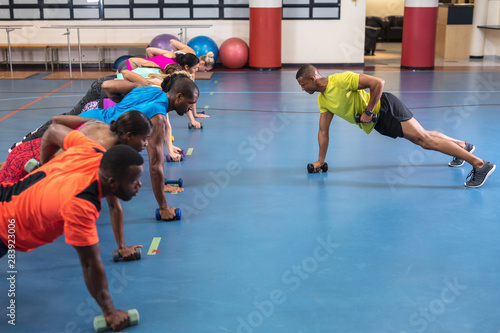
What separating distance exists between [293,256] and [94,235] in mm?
1527

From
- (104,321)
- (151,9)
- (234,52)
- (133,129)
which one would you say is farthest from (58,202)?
(151,9)

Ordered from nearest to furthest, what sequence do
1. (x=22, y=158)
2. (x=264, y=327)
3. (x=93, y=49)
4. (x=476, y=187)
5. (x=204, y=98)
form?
(x=264, y=327) < (x=22, y=158) < (x=476, y=187) < (x=204, y=98) < (x=93, y=49)

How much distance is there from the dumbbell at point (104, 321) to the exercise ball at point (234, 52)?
11133mm

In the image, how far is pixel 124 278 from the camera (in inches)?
135

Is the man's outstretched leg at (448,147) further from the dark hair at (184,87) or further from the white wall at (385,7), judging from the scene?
the white wall at (385,7)

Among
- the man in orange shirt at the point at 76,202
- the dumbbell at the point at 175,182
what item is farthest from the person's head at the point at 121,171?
the dumbbell at the point at 175,182

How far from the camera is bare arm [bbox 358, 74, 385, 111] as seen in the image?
4.86 m

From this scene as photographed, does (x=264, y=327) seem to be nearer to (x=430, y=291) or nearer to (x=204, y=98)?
(x=430, y=291)

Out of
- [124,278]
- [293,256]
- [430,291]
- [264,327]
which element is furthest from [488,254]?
[124,278]

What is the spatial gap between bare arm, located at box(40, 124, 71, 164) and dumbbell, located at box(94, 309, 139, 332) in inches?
40.0

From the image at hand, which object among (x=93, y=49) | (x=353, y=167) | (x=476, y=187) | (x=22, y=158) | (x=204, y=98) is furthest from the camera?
(x=93, y=49)

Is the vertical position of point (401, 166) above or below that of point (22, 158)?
below

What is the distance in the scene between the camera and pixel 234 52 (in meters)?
13.5

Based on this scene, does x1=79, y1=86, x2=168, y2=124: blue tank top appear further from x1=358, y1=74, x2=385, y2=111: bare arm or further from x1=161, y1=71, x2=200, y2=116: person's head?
x1=358, y1=74, x2=385, y2=111: bare arm
